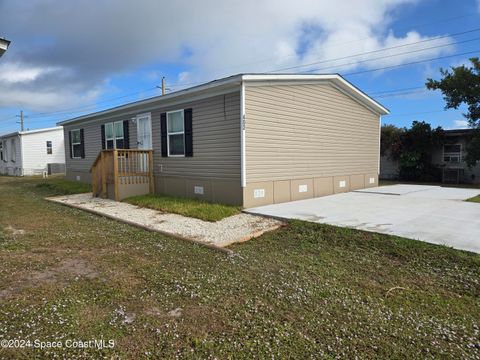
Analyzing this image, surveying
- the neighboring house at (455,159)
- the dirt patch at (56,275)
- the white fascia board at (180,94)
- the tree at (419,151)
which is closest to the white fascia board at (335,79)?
the white fascia board at (180,94)

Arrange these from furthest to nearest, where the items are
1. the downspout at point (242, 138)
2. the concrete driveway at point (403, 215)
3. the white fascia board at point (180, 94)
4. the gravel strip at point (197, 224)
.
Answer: the white fascia board at point (180, 94) → the downspout at point (242, 138) → the gravel strip at point (197, 224) → the concrete driveway at point (403, 215)

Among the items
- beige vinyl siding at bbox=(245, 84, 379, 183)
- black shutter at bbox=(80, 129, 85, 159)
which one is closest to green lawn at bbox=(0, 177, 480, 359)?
beige vinyl siding at bbox=(245, 84, 379, 183)

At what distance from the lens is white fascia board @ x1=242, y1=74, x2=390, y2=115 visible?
7.52 m

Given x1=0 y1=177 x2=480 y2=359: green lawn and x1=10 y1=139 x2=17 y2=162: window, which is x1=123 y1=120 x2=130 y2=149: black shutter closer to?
x1=0 y1=177 x2=480 y2=359: green lawn

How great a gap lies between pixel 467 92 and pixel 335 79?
8669mm

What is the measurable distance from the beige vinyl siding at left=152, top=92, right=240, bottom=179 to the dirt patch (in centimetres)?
429

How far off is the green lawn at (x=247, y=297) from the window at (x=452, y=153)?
14.3m

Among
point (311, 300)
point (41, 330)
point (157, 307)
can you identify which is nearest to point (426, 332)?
point (311, 300)

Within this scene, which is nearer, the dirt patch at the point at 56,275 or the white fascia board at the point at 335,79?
the dirt patch at the point at 56,275

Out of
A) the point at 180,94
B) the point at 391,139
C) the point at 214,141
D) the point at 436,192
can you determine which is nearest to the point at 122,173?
the point at 180,94

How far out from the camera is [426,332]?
7.97 feet

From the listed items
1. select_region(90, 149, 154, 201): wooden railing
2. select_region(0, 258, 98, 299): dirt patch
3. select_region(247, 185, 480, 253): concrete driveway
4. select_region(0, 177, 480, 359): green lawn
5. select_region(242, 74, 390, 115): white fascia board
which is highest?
select_region(242, 74, 390, 115): white fascia board

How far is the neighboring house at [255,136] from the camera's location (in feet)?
24.9

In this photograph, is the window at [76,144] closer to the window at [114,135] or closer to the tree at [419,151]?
the window at [114,135]
